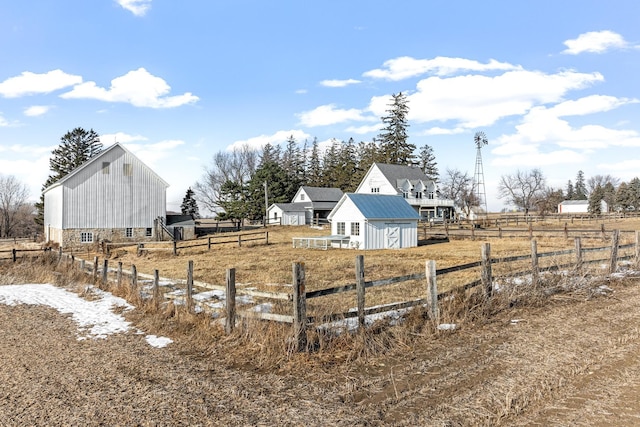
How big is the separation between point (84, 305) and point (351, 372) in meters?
8.83

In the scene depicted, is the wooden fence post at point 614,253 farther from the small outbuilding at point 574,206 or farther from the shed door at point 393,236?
the small outbuilding at point 574,206

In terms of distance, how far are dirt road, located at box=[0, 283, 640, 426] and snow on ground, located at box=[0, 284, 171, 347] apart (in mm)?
663

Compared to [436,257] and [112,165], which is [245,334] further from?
[112,165]

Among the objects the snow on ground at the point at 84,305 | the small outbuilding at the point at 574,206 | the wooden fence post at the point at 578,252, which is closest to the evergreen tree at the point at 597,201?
the small outbuilding at the point at 574,206

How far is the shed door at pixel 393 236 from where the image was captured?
Result: 104 feet

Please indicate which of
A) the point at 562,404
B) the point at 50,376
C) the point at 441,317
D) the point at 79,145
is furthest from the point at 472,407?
the point at 79,145

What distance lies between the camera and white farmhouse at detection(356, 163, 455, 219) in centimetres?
5912

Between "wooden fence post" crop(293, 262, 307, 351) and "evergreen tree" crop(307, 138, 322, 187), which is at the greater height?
"evergreen tree" crop(307, 138, 322, 187)

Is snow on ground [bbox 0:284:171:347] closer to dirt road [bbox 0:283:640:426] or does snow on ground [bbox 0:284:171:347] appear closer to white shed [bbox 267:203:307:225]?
dirt road [bbox 0:283:640:426]

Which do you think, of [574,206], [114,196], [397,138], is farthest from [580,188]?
[114,196]

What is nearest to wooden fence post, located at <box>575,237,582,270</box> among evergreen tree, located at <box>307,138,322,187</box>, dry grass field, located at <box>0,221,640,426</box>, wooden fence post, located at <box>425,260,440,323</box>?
dry grass field, located at <box>0,221,640,426</box>

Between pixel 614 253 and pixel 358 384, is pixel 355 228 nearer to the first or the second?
pixel 614 253

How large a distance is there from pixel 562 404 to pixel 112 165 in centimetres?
4123

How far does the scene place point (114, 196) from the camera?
38719mm
